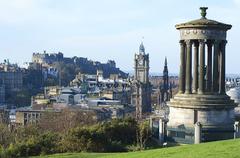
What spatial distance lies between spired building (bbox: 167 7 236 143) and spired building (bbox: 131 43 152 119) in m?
85.6

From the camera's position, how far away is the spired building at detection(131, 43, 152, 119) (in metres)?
113

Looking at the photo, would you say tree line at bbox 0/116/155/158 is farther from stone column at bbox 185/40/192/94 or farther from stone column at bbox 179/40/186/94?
stone column at bbox 185/40/192/94

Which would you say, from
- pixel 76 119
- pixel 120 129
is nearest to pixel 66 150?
pixel 120 129

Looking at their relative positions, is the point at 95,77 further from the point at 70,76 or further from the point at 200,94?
the point at 200,94

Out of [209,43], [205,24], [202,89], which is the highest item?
[205,24]

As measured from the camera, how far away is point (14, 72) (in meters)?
140

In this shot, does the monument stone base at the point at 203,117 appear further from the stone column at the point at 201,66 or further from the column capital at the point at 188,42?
the column capital at the point at 188,42

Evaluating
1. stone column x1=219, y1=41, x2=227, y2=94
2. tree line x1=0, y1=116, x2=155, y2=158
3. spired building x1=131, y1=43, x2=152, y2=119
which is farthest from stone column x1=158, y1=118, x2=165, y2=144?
spired building x1=131, y1=43, x2=152, y2=119

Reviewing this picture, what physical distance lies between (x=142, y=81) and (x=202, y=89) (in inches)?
3782

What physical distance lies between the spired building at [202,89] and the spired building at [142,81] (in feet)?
281

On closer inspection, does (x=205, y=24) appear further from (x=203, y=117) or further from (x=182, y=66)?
(x=203, y=117)

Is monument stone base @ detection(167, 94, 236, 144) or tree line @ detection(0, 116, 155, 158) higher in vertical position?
monument stone base @ detection(167, 94, 236, 144)

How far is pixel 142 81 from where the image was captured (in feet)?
392

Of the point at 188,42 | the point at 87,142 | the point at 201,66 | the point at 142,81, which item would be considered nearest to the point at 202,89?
the point at 201,66
